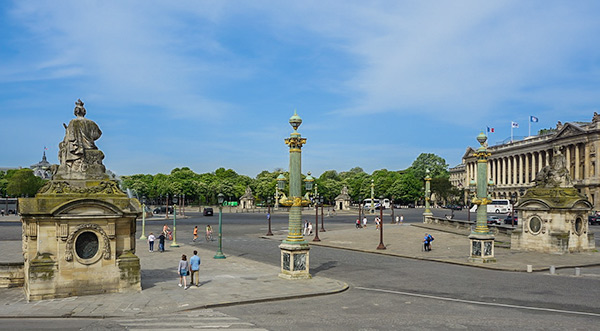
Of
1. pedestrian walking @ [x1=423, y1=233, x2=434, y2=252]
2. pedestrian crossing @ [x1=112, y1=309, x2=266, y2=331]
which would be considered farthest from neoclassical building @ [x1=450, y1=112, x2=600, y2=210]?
pedestrian crossing @ [x1=112, y1=309, x2=266, y2=331]

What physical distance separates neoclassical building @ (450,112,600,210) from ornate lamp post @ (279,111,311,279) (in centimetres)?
7699

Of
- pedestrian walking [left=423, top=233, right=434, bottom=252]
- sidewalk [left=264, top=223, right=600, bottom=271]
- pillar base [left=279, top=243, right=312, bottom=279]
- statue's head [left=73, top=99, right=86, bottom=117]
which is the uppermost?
statue's head [left=73, top=99, right=86, bottom=117]

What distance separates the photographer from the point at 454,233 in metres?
49.1

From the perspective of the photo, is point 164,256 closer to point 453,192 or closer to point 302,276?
point 302,276

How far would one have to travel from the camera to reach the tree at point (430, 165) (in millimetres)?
173738

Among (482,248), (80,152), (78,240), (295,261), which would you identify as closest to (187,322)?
(78,240)

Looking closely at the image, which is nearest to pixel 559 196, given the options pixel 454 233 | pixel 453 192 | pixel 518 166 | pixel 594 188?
pixel 454 233

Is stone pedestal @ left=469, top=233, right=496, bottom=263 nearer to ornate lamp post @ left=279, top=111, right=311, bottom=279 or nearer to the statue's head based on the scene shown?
ornate lamp post @ left=279, top=111, right=311, bottom=279

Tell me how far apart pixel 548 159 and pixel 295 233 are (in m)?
123

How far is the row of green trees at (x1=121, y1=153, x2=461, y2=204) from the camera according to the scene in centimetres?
14912

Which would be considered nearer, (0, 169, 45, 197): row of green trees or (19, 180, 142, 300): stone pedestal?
(19, 180, 142, 300): stone pedestal

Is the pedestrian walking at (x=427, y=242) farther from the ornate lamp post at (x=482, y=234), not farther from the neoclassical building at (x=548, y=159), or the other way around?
the neoclassical building at (x=548, y=159)

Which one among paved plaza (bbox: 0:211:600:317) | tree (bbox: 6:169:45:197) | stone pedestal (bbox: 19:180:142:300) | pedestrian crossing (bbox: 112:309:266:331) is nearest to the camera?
pedestrian crossing (bbox: 112:309:266:331)

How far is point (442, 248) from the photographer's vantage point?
129 ft
